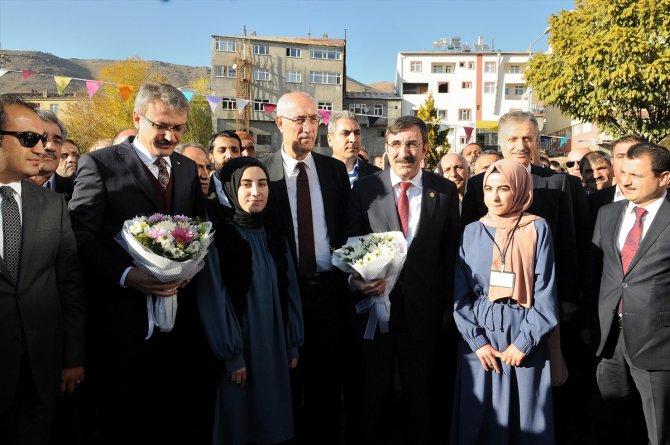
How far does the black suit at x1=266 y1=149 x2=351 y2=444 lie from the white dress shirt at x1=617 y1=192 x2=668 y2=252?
2.18m

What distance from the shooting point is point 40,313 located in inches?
105

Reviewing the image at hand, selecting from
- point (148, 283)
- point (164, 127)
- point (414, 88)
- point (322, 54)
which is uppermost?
point (322, 54)

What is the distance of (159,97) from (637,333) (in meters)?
3.67

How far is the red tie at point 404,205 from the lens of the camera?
3.77m

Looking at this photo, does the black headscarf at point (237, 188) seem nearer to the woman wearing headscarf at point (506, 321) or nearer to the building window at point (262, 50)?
the woman wearing headscarf at point (506, 321)

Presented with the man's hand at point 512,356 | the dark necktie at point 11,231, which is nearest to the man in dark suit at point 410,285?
the man's hand at point 512,356

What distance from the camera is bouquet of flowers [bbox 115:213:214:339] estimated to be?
273cm

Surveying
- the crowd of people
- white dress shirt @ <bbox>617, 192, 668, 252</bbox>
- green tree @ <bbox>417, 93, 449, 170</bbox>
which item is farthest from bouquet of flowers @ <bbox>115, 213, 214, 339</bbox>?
green tree @ <bbox>417, 93, 449, 170</bbox>

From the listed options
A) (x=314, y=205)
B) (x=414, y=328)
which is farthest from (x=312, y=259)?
(x=414, y=328)

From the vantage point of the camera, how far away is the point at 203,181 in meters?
5.16

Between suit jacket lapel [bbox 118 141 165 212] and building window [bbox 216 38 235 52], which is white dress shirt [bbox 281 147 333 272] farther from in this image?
building window [bbox 216 38 235 52]

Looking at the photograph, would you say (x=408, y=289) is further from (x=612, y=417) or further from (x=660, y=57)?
(x=660, y=57)

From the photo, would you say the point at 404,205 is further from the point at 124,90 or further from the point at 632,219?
the point at 124,90

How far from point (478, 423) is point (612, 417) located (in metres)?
1.09
